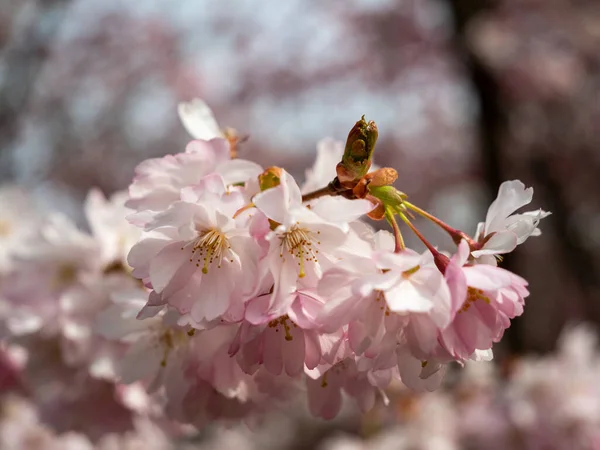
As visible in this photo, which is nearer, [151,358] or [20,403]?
[151,358]

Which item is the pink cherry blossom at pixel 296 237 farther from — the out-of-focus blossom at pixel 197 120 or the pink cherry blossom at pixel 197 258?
the out-of-focus blossom at pixel 197 120

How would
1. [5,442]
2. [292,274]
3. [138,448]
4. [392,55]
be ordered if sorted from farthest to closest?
[392,55] < [138,448] < [5,442] < [292,274]

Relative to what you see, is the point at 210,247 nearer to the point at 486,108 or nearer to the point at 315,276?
the point at 315,276

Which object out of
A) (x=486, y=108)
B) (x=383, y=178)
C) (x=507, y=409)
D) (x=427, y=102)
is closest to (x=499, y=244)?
(x=383, y=178)

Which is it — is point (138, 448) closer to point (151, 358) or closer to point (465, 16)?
point (151, 358)

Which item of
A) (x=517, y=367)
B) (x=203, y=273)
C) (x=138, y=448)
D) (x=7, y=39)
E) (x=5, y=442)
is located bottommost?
(x=138, y=448)

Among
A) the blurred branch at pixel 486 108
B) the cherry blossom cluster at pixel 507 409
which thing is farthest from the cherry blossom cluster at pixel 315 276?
the blurred branch at pixel 486 108

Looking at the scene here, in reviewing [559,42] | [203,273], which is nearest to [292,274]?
[203,273]
